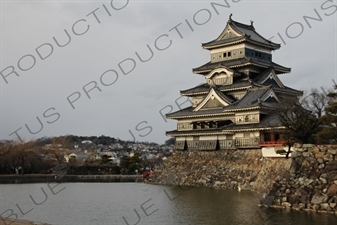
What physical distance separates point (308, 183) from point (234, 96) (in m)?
18.8

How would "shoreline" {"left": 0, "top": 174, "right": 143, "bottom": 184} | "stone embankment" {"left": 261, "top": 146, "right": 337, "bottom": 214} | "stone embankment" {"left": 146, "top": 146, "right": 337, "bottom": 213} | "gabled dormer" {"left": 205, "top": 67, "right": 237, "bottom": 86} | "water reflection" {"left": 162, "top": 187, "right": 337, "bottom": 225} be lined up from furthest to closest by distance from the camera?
"shoreline" {"left": 0, "top": 174, "right": 143, "bottom": 184}
"gabled dormer" {"left": 205, "top": 67, "right": 237, "bottom": 86}
"stone embankment" {"left": 146, "top": 146, "right": 337, "bottom": 213}
"stone embankment" {"left": 261, "top": 146, "right": 337, "bottom": 214}
"water reflection" {"left": 162, "top": 187, "right": 337, "bottom": 225}

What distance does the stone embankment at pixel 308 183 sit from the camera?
734 inches

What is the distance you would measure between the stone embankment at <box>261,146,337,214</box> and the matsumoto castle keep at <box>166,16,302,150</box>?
10.4 m

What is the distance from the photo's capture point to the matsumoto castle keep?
32875 mm

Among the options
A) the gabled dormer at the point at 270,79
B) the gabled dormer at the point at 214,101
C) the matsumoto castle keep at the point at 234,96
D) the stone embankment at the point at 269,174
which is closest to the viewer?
the stone embankment at the point at 269,174

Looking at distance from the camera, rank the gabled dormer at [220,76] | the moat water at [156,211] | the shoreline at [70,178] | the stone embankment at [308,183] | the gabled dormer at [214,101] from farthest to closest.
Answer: the shoreline at [70,178], the gabled dormer at [220,76], the gabled dormer at [214,101], the stone embankment at [308,183], the moat water at [156,211]

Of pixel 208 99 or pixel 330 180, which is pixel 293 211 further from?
pixel 208 99

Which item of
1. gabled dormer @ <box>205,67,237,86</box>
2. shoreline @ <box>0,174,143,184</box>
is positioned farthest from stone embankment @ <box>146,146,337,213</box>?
shoreline @ <box>0,174,143,184</box>

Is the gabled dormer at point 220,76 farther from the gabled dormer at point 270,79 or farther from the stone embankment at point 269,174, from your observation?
the stone embankment at point 269,174

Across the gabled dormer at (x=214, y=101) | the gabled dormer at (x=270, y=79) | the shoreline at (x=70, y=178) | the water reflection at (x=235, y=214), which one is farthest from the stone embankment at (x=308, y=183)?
the shoreline at (x=70, y=178)

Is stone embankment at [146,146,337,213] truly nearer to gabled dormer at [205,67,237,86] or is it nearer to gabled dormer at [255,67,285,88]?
gabled dormer at [205,67,237,86]

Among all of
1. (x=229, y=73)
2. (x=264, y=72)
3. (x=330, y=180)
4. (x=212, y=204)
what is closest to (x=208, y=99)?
(x=229, y=73)

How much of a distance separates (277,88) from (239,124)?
18.5 ft

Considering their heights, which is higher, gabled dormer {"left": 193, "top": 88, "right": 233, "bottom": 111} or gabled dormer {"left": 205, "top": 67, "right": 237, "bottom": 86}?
gabled dormer {"left": 205, "top": 67, "right": 237, "bottom": 86}
